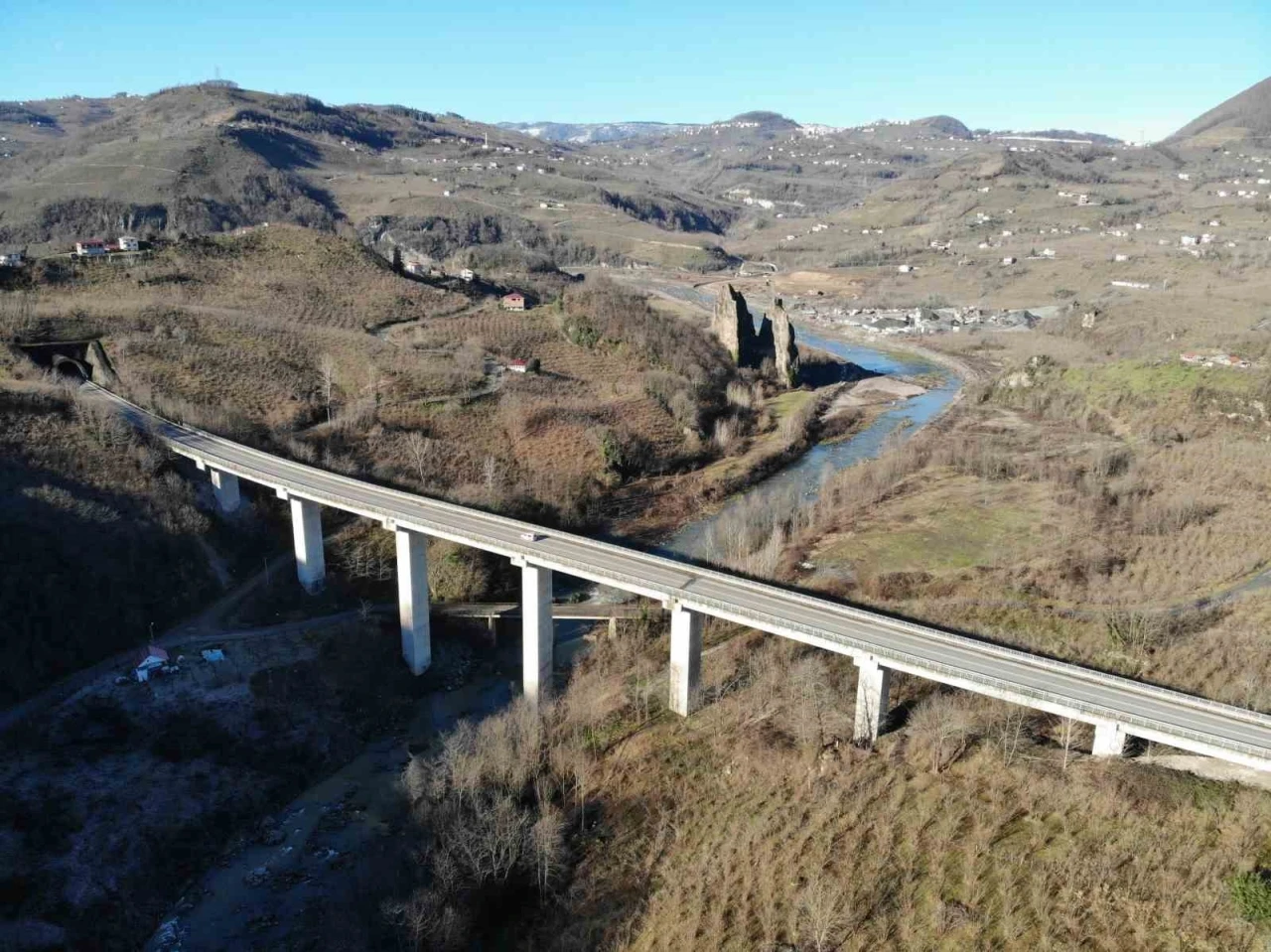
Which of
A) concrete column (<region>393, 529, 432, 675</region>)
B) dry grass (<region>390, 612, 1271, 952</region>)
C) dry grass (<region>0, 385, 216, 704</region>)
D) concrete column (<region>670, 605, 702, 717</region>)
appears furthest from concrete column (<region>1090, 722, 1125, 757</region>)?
dry grass (<region>0, 385, 216, 704</region>)

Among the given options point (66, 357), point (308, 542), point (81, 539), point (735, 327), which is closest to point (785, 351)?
point (735, 327)

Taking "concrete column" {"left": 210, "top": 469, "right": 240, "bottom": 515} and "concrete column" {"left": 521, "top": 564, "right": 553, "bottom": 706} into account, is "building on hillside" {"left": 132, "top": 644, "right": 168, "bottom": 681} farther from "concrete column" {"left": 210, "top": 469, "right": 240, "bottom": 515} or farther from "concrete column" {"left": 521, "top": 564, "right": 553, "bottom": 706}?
"concrete column" {"left": 521, "top": 564, "right": 553, "bottom": 706}

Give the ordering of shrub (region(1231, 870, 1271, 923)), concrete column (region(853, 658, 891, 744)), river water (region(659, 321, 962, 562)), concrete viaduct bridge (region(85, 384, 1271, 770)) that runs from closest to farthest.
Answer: shrub (region(1231, 870, 1271, 923)) → concrete viaduct bridge (region(85, 384, 1271, 770)) → concrete column (region(853, 658, 891, 744)) → river water (region(659, 321, 962, 562))

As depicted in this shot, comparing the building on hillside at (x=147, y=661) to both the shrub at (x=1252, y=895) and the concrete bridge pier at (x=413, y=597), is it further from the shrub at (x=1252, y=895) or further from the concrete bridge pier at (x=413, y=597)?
the shrub at (x=1252, y=895)

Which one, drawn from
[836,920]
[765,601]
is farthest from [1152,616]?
[836,920]

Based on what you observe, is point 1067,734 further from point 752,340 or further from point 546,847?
point 752,340

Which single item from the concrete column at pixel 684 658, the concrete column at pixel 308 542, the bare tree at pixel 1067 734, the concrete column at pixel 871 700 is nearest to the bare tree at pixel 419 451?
the concrete column at pixel 308 542
